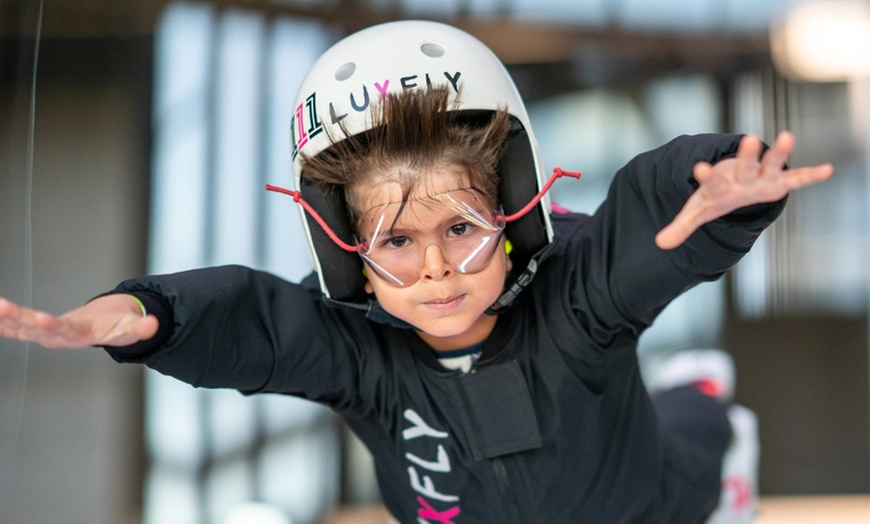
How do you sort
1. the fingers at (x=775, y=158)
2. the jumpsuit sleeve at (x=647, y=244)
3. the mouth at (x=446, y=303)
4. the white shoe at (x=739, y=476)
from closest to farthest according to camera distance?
the fingers at (x=775, y=158), the jumpsuit sleeve at (x=647, y=244), the mouth at (x=446, y=303), the white shoe at (x=739, y=476)

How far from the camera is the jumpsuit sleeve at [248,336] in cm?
75

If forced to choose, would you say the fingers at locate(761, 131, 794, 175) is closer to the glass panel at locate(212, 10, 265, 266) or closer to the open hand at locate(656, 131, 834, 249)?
the open hand at locate(656, 131, 834, 249)

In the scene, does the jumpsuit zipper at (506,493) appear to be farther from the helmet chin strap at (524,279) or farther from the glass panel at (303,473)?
the glass panel at (303,473)

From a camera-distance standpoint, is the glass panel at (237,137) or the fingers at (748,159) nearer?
the fingers at (748,159)

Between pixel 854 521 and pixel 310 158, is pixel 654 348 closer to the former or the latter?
pixel 854 521

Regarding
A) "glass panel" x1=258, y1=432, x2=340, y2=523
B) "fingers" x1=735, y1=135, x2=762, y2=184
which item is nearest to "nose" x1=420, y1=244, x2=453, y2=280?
"fingers" x1=735, y1=135, x2=762, y2=184

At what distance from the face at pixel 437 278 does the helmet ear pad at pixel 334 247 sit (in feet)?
0.07

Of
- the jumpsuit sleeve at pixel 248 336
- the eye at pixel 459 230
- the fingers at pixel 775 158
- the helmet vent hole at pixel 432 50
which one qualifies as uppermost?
the helmet vent hole at pixel 432 50

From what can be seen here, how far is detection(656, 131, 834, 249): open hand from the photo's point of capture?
2.05 ft

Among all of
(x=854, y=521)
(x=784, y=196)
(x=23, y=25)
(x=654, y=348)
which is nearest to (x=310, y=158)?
(x=784, y=196)

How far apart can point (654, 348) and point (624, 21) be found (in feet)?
2.01

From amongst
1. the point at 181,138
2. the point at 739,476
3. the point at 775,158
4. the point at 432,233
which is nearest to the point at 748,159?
the point at 775,158

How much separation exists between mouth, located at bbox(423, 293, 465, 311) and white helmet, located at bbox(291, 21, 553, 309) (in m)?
0.06

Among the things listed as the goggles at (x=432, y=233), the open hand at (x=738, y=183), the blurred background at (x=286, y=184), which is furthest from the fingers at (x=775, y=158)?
the blurred background at (x=286, y=184)
